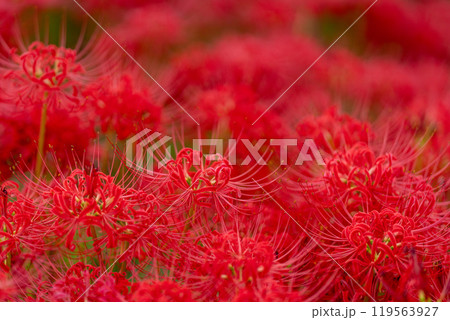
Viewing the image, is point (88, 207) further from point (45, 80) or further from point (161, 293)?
point (45, 80)

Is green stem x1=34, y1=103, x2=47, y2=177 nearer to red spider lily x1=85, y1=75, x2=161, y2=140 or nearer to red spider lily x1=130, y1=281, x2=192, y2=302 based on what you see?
red spider lily x1=85, y1=75, x2=161, y2=140

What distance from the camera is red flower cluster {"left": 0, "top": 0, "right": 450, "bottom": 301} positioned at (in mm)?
581

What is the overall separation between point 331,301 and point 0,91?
483 mm

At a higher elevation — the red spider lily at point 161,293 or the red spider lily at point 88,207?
the red spider lily at point 88,207

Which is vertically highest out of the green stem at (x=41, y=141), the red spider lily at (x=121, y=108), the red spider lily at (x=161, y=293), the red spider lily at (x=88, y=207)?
the red spider lily at (x=121, y=108)

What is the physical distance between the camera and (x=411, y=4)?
4.05 ft

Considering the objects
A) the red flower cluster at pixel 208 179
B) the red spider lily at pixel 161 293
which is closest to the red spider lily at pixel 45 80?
the red flower cluster at pixel 208 179

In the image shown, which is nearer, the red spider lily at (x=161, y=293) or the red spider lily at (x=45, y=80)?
Result: the red spider lily at (x=161, y=293)

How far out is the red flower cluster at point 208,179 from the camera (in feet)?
1.90

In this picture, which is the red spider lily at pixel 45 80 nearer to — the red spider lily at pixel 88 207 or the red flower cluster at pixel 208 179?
the red flower cluster at pixel 208 179

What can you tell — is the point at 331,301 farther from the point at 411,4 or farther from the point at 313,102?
the point at 411,4

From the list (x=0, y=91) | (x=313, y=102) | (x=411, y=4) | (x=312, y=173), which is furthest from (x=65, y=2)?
(x=411, y=4)

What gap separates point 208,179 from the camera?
0.63 m

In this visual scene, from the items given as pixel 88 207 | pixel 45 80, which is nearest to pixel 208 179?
pixel 88 207
